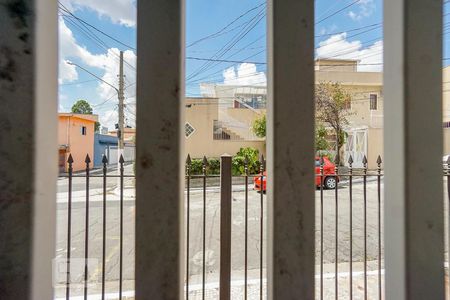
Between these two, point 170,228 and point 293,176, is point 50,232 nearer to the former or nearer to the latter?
point 170,228

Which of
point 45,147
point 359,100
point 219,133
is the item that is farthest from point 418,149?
point 359,100

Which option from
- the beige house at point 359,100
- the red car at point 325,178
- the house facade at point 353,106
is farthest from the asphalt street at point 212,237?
the beige house at point 359,100

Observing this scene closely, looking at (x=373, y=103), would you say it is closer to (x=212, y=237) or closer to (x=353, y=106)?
(x=353, y=106)

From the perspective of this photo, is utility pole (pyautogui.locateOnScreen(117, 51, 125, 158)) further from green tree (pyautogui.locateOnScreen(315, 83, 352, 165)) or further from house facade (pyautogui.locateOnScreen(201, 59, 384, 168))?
green tree (pyautogui.locateOnScreen(315, 83, 352, 165))

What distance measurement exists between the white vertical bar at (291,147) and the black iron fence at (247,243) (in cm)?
96

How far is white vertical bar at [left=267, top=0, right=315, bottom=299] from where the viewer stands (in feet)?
2.69

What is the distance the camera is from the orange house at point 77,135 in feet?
55.4

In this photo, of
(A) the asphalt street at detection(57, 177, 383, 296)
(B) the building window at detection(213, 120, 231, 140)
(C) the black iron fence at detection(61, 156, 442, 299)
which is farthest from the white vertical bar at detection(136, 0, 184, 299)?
(B) the building window at detection(213, 120, 231, 140)

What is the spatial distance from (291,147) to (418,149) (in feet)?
1.39

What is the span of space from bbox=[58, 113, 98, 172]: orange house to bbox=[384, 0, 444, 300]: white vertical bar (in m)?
17.7

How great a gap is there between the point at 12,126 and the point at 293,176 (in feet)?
2.83

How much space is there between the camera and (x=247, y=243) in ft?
9.91

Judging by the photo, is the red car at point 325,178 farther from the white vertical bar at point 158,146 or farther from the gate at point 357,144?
the gate at point 357,144

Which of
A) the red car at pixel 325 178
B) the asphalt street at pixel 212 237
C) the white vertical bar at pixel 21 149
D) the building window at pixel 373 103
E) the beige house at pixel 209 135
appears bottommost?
the asphalt street at pixel 212 237
